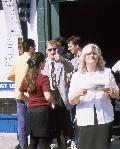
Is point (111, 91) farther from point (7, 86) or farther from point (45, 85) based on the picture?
point (7, 86)

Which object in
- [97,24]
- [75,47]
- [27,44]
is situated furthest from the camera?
[97,24]

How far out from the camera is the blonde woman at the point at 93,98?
5605 mm

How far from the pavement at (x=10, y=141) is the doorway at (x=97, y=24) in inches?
107

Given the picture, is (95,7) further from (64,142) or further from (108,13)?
(64,142)

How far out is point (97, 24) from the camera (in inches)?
472

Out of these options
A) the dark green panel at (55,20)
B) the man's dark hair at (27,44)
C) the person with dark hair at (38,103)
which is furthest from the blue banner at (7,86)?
the person with dark hair at (38,103)

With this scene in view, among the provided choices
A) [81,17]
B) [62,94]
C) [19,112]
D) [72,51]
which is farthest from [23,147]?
[81,17]

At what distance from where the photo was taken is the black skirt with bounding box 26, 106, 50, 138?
656 cm

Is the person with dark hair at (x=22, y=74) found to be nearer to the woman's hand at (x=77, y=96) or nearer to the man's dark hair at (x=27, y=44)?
the man's dark hair at (x=27, y=44)

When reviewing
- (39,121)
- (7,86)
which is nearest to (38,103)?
(39,121)

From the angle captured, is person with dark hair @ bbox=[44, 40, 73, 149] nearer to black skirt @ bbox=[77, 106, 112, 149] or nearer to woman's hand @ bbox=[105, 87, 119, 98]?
black skirt @ bbox=[77, 106, 112, 149]

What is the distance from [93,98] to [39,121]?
1191 mm

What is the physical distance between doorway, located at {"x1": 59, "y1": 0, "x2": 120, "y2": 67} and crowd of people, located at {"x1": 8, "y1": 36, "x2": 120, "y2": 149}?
2.92 m

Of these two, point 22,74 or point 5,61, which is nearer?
point 22,74
